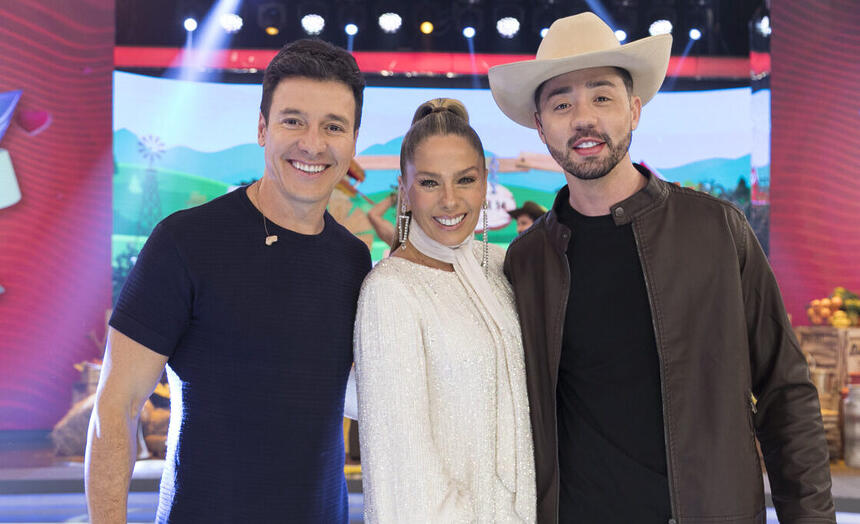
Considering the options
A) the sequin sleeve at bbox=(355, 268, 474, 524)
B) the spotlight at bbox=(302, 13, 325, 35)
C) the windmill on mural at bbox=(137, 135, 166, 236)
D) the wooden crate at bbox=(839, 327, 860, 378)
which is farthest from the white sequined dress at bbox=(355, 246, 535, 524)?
the windmill on mural at bbox=(137, 135, 166, 236)

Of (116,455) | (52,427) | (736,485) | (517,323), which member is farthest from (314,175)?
(52,427)

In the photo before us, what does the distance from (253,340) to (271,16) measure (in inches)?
223

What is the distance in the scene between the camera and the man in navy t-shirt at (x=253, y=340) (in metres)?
1.68

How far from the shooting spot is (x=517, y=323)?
196 cm

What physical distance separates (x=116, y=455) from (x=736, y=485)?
1.41 meters

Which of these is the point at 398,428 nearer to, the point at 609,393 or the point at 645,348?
the point at 609,393

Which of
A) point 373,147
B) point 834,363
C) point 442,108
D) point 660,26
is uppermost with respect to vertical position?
point 660,26

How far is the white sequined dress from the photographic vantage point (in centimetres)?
170

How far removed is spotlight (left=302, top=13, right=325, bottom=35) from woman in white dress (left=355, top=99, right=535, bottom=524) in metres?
5.12

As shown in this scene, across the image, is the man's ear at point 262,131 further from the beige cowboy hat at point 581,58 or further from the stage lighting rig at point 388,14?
the stage lighting rig at point 388,14

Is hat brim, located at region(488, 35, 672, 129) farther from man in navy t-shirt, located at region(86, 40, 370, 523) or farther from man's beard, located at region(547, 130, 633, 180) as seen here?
man in navy t-shirt, located at region(86, 40, 370, 523)

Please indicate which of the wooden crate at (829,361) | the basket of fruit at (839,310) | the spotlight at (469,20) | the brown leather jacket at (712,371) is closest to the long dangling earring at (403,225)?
the brown leather jacket at (712,371)

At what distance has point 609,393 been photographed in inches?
72.8

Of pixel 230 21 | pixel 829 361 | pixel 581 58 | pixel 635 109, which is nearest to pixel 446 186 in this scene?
pixel 581 58
